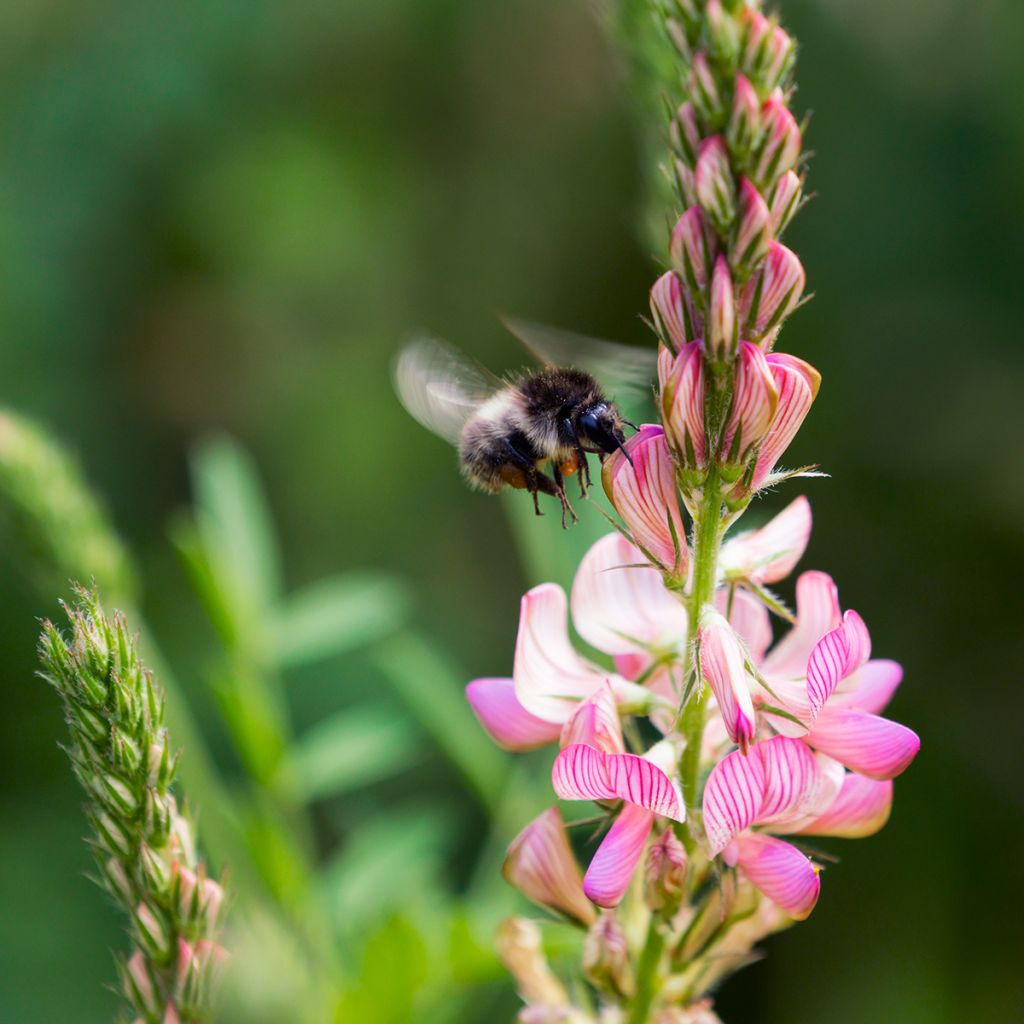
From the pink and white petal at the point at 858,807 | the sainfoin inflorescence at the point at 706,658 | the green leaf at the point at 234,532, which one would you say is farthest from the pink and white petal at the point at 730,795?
the green leaf at the point at 234,532

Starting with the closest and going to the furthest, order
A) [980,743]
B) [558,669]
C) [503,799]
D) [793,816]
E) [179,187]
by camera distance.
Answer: [793,816]
[558,669]
[503,799]
[980,743]
[179,187]

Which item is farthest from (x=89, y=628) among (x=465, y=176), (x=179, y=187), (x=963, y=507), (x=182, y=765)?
(x=465, y=176)

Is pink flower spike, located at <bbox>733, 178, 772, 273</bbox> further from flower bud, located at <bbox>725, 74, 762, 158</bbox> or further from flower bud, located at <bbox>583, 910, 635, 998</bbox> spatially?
flower bud, located at <bbox>583, 910, 635, 998</bbox>

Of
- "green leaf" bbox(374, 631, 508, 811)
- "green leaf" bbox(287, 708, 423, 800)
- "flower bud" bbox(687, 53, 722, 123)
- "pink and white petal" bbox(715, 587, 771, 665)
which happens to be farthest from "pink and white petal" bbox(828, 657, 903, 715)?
"green leaf" bbox(287, 708, 423, 800)

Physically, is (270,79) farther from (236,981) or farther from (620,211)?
(236,981)

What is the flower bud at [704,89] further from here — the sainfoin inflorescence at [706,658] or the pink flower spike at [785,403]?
the pink flower spike at [785,403]
